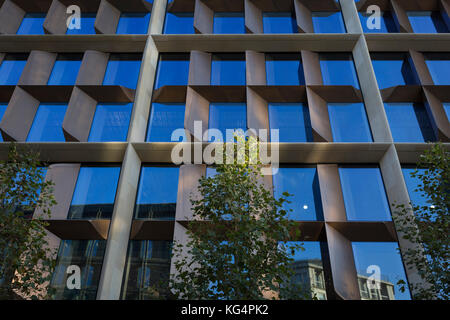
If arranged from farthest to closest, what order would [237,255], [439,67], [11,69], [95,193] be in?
[11,69] → [439,67] → [95,193] → [237,255]

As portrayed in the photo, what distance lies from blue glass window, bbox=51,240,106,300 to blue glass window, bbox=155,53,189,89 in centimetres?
671

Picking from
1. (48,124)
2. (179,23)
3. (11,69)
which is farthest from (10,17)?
(179,23)

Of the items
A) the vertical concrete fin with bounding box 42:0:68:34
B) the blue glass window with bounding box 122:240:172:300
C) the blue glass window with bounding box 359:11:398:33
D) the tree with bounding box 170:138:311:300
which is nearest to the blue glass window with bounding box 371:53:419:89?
the blue glass window with bounding box 359:11:398:33

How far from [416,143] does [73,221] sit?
37.5 feet

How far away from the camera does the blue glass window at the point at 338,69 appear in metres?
14.1

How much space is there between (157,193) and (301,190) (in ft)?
16.1

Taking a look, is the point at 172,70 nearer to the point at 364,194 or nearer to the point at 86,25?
the point at 86,25

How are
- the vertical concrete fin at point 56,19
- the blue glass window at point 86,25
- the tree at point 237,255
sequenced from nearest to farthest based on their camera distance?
the tree at point 237,255
the vertical concrete fin at point 56,19
the blue glass window at point 86,25

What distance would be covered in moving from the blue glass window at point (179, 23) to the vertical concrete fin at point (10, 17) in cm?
688

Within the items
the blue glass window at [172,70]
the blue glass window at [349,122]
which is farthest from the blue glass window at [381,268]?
the blue glass window at [172,70]

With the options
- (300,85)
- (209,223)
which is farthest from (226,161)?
(300,85)

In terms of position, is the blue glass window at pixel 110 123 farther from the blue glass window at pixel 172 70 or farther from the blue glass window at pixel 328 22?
the blue glass window at pixel 328 22

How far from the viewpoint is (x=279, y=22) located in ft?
52.5
